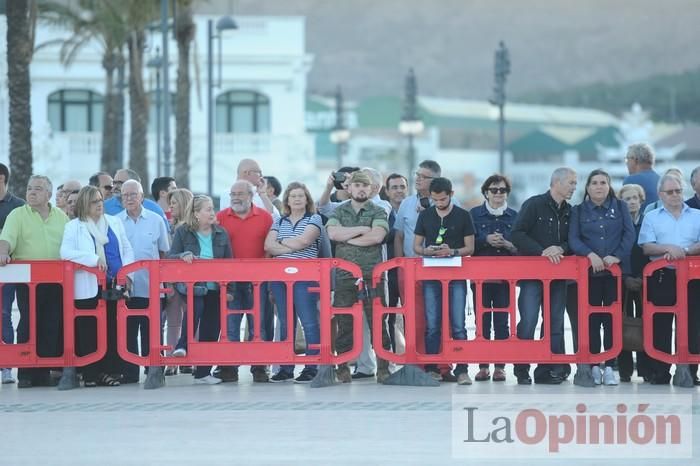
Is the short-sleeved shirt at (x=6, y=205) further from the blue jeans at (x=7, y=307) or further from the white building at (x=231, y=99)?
the white building at (x=231, y=99)

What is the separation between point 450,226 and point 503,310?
88 cm

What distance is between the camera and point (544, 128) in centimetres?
16512

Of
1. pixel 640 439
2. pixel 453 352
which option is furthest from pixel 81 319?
pixel 640 439

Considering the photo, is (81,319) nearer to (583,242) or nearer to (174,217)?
(174,217)

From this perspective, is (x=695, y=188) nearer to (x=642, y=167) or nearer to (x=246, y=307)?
(x=642, y=167)

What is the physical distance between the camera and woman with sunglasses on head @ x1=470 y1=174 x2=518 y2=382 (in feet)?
47.0

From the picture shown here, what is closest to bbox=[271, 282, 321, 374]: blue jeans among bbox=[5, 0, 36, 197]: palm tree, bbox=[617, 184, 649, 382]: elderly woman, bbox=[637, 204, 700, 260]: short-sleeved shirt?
bbox=[617, 184, 649, 382]: elderly woman

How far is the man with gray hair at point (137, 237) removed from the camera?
1438 centimetres

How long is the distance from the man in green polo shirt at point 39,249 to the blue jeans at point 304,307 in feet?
6.31

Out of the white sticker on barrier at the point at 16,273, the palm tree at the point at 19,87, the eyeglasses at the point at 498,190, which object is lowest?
the white sticker on barrier at the point at 16,273

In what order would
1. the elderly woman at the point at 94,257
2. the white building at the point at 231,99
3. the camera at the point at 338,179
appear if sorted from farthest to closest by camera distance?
the white building at the point at 231,99 → the camera at the point at 338,179 → the elderly woman at the point at 94,257

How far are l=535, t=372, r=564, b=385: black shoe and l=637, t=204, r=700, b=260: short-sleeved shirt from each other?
1.39 meters

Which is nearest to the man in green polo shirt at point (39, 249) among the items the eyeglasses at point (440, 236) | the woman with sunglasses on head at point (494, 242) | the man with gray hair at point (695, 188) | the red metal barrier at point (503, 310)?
the red metal barrier at point (503, 310)

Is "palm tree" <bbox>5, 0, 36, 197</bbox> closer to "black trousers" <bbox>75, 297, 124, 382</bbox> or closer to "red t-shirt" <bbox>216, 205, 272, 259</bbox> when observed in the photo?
"red t-shirt" <bbox>216, 205, 272, 259</bbox>
